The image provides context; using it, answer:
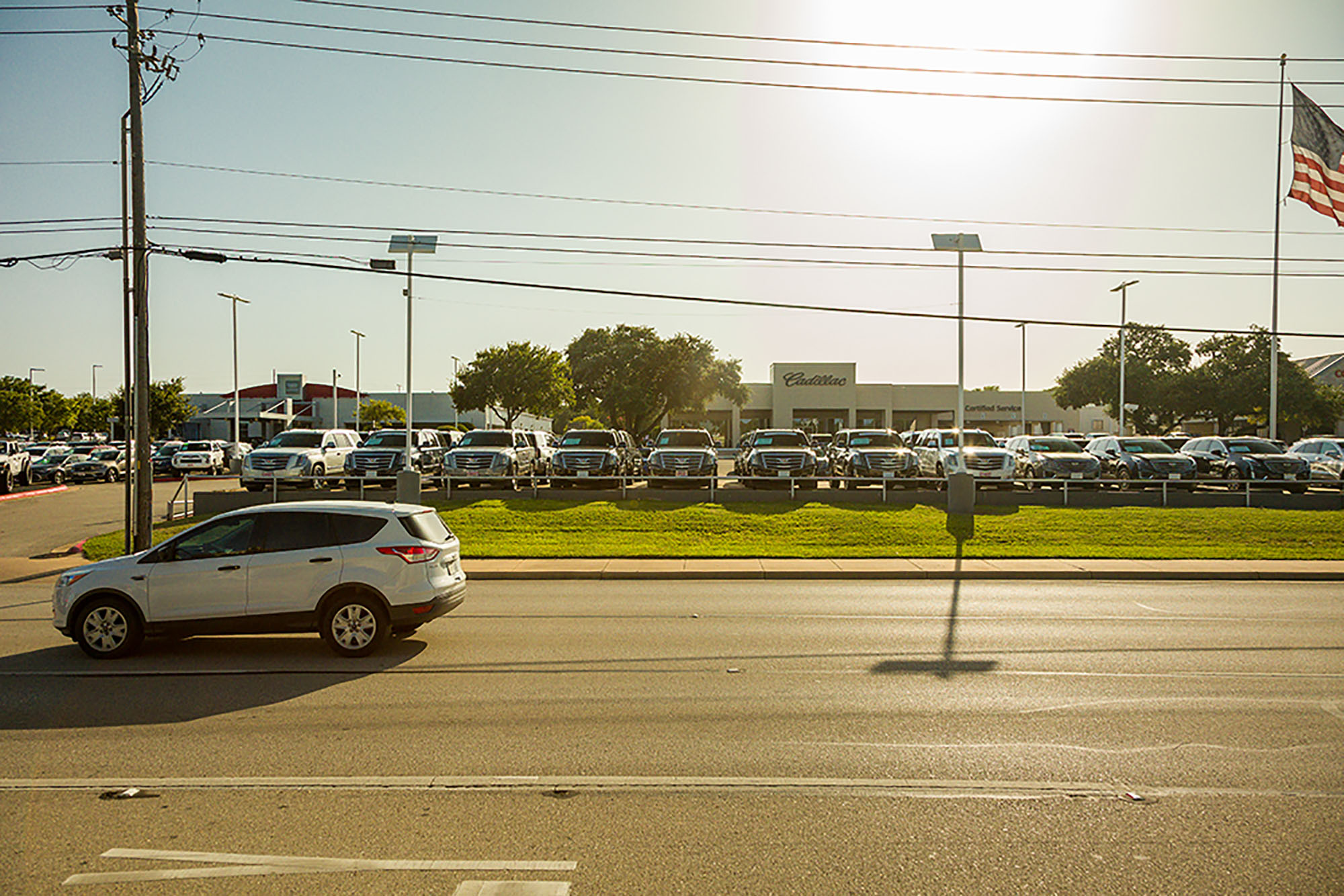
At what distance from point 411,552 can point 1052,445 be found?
2612 centimetres

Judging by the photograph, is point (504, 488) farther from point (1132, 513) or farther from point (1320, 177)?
point (1320, 177)

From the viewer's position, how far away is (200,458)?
143 feet

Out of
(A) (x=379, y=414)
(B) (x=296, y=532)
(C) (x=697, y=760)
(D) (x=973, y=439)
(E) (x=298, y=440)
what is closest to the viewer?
(C) (x=697, y=760)

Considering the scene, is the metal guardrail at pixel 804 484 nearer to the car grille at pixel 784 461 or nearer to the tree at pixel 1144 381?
the car grille at pixel 784 461

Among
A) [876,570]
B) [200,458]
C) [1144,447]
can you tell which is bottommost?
[876,570]

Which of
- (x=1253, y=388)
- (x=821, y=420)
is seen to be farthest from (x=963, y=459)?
(x=821, y=420)

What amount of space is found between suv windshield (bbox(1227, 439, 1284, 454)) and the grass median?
729cm

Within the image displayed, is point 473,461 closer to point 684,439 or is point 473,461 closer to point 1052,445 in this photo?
point 684,439

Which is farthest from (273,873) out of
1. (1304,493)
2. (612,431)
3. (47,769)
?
(1304,493)

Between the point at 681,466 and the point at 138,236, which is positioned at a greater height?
the point at 138,236

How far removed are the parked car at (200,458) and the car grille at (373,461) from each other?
55.9 feet

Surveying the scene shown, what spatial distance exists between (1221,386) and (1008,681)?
61800mm

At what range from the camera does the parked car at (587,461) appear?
26438 mm

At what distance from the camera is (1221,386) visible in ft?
200
